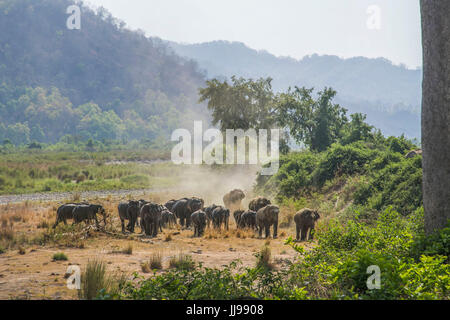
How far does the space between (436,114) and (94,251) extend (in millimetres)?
9180

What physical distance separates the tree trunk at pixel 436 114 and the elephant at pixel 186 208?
11.4m

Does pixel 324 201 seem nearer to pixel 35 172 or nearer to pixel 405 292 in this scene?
pixel 405 292

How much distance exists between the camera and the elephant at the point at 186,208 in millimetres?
19203

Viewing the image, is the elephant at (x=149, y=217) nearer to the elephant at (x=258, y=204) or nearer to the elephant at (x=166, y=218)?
the elephant at (x=166, y=218)

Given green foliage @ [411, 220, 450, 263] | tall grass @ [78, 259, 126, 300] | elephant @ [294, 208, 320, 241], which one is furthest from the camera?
elephant @ [294, 208, 320, 241]

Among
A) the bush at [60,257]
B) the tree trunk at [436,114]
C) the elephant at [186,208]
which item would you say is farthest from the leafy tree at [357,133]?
the bush at [60,257]

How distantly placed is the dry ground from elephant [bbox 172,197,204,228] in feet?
4.31

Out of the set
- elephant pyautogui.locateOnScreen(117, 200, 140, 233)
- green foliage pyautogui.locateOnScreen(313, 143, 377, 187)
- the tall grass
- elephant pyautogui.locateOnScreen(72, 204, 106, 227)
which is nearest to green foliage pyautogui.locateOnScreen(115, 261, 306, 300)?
the tall grass

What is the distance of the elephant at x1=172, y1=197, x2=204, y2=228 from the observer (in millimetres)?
19203

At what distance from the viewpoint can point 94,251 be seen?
39.4 ft

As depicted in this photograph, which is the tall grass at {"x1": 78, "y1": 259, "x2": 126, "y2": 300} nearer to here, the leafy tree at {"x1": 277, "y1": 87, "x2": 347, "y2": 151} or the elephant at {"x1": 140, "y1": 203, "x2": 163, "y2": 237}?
the elephant at {"x1": 140, "y1": 203, "x2": 163, "y2": 237}

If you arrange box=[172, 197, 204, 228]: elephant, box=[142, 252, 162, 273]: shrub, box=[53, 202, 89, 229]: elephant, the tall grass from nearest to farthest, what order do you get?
1. the tall grass
2. box=[142, 252, 162, 273]: shrub
3. box=[53, 202, 89, 229]: elephant
4. box=[172, 197, 204, 228]: elephant
